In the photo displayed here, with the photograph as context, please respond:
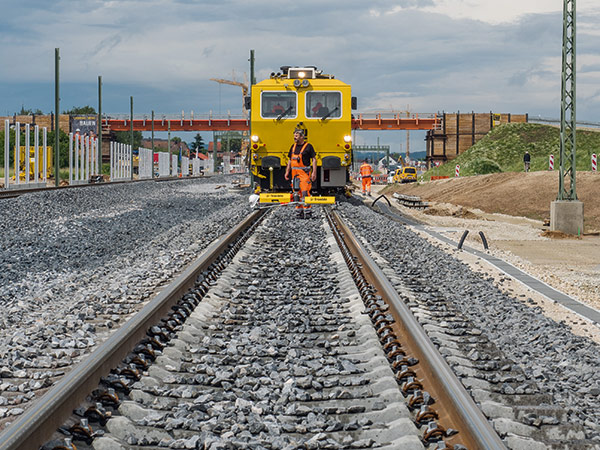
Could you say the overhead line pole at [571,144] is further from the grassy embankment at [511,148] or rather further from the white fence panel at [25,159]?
the grassy embankment at [511,148]

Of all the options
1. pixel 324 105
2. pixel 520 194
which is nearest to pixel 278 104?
pixel 324 105

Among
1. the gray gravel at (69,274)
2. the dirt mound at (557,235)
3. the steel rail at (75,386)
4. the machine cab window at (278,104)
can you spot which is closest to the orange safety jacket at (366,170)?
the machine cab window at (278,104)

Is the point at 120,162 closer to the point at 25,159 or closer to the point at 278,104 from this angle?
the point at 25,159

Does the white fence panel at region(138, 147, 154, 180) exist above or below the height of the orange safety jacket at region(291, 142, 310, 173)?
above

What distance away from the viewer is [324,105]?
20.8m

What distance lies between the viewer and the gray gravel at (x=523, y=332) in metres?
4.39

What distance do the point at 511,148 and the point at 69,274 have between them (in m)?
65.2

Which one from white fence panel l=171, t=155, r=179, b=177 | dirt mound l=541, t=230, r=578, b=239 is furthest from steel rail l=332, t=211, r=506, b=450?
white fence panel l=171, t=155, r=179, b=177

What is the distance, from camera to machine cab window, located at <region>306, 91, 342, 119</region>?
20.8 m

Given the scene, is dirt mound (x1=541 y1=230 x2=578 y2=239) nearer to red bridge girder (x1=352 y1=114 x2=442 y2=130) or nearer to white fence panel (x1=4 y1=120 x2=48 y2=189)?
white fence panel (x1=4 y1=120 x2=48 y2=189)

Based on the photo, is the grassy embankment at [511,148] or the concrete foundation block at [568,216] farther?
the grassy embankment at [511,148]

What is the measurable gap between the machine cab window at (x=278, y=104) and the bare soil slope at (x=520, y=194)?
361 inches

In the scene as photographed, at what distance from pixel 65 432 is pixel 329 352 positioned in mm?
2145

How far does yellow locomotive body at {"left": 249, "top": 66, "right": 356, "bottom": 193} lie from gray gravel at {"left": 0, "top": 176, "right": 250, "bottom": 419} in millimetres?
2427
